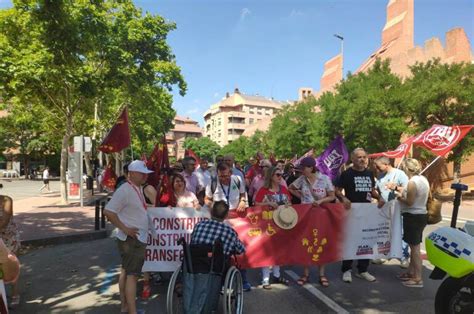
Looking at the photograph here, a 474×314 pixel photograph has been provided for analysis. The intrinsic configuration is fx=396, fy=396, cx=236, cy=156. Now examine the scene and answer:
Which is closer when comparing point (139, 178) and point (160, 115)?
point (139, 178)

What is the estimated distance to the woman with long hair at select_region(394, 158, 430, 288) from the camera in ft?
18.4

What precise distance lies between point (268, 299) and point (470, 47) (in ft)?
114

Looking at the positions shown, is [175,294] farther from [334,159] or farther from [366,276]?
[334,159]

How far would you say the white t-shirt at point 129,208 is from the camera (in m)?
4.25

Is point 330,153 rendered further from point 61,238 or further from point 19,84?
point 19,84

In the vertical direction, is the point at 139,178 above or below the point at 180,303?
above

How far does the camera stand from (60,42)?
23.3 feet

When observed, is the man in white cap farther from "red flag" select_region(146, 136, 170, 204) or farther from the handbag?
the handbag

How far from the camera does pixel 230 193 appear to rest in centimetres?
621

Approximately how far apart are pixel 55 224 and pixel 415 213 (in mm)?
10018

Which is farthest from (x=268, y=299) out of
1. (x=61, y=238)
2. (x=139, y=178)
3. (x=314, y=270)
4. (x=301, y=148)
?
(x=301, y=148)

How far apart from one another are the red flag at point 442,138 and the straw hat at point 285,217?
10.2 ft

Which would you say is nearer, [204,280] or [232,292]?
[204,280]

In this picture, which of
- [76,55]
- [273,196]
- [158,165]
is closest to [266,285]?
[273,196]
